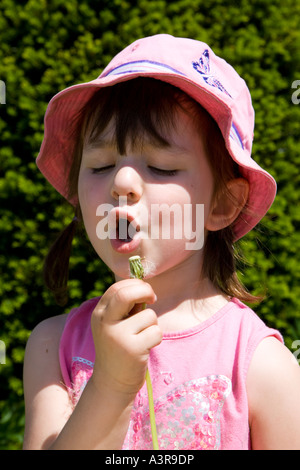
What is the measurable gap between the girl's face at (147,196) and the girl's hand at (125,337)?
0.20 m

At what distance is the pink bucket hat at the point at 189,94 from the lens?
161cm

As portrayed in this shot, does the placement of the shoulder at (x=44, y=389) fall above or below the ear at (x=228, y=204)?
below

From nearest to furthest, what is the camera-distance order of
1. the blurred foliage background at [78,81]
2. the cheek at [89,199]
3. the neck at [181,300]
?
the cheek at [89,199], the neck at [181,300], the blurred foliage background at [78,81]

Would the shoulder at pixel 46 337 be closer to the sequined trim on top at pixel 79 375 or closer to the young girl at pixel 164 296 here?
the young girl at pixel 164 296

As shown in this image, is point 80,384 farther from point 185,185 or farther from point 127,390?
point 185,185

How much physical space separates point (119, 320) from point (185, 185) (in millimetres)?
449

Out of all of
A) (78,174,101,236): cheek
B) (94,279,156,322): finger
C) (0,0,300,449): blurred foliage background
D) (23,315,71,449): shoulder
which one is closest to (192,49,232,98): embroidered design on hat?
(78,174,101,236): cheek

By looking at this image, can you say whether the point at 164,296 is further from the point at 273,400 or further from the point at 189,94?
the point at 189,94

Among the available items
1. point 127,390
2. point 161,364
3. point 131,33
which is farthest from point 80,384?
point 131,33

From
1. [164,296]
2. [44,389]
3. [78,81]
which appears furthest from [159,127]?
[78,81]

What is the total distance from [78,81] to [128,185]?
1837 millimetres

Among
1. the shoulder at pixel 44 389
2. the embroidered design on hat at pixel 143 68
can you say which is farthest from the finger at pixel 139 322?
the embroidered design on hat at pixel 143 68

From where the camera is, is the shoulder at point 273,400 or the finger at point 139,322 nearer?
the finger at point 139,322

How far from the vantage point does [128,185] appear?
1.50m
